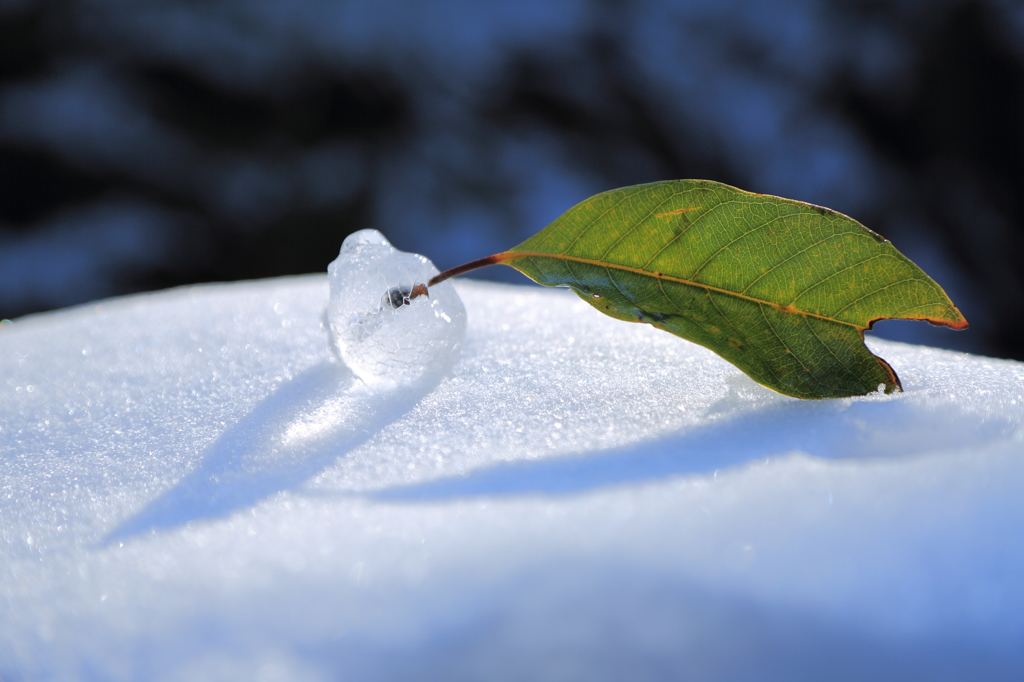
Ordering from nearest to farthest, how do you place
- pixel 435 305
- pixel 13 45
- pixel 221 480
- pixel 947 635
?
1. pixel 947 635
2. pixel 221 480
3. pixel 435 305
4. pixel 13 45

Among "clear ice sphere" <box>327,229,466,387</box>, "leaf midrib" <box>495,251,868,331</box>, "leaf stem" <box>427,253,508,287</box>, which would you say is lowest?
"clear ice sphere" <box>327,229,466,387</box>

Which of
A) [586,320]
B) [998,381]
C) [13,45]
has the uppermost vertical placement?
[998,381]

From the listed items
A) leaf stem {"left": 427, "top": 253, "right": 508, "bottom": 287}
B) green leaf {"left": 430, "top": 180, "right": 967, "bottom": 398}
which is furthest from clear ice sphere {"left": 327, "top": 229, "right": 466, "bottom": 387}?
green leaf {"left": 430, "top": 180, "right": 967, "bottom": 398}

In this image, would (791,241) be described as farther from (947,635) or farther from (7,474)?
(7,474)

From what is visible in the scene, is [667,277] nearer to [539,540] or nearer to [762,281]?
[762,281]

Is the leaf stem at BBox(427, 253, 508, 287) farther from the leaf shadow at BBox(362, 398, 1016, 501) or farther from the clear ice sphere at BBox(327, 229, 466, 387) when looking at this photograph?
the leaf shadow at BBox(362, 398, 1016, 501)

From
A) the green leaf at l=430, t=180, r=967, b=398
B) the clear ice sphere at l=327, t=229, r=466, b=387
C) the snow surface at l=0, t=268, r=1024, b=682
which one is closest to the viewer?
the snow surface at l=0, t=268, r=1024, b=682

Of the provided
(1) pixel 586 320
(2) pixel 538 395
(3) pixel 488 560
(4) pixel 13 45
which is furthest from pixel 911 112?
(4) pixel 13 45
